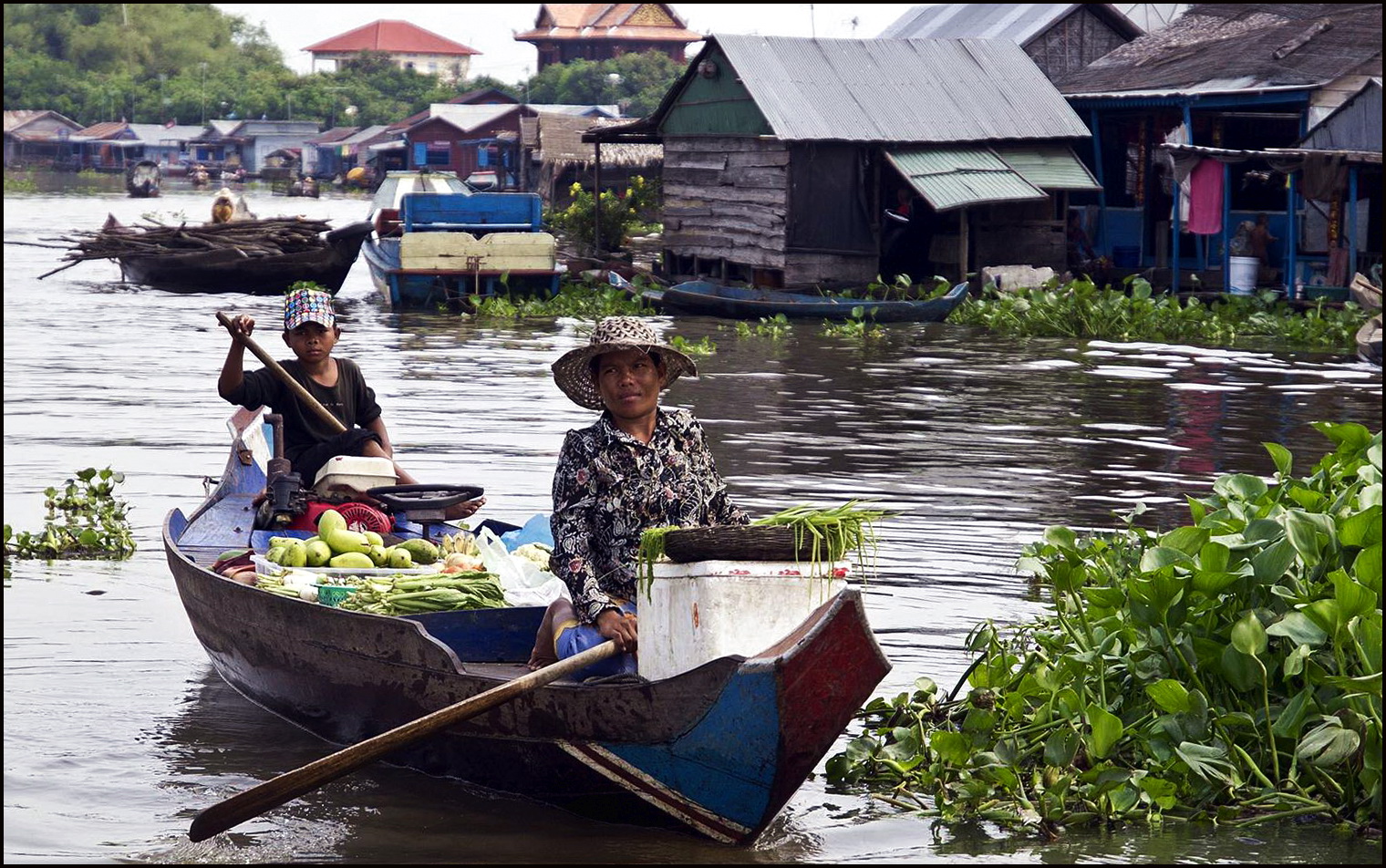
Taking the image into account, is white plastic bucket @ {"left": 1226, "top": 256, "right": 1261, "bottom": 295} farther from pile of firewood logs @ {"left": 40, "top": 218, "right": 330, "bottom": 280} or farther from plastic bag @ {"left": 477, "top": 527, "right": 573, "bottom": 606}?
plastic bag @ {"left": 477, "top": 527, "right": 573, "bottom": 606}

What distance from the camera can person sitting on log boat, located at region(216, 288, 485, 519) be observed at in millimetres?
6812

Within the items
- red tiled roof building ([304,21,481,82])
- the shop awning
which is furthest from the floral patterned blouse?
red tiled roof building ([304,21,481,82])

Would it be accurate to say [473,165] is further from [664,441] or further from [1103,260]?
[664,441]

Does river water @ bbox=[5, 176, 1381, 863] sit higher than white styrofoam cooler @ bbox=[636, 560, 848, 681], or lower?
lower

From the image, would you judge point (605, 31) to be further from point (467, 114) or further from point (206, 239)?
point (206, 239)

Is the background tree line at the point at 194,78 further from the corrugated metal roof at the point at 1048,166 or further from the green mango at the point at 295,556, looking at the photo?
the green mango at the point at 295,556

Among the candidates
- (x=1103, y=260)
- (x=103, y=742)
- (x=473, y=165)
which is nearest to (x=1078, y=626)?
(x=103, y=742)

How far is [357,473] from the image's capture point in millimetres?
6586

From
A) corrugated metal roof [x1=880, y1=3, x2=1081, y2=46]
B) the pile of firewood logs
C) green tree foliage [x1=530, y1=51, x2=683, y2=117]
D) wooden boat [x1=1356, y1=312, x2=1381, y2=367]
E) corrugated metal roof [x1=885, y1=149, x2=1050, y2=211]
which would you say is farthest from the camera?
green tree foliage [x1=530, y1=51, x2=683, y2=117]

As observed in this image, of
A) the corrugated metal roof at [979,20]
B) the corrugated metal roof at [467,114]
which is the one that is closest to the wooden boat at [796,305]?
the corrugated metal roof at [979,20]

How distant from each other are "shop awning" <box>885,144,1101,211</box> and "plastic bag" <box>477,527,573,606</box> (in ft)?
45.5

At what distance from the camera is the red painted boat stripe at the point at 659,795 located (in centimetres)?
455

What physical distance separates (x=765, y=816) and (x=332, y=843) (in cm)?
130

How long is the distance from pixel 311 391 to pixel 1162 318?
1356 centimetres
